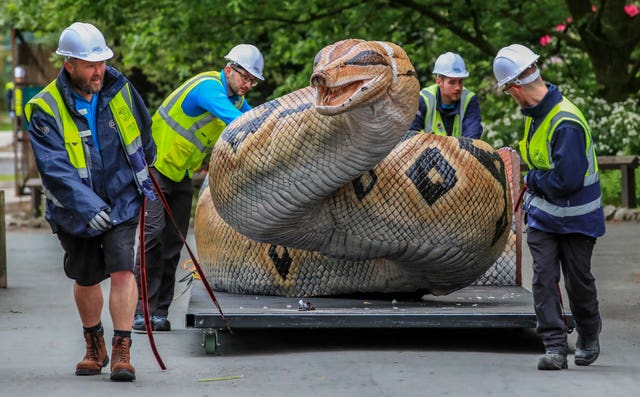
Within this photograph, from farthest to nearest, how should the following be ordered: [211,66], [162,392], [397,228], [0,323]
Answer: [211,66], [0,323], [397,228], [162,392]

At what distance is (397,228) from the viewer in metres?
8.56

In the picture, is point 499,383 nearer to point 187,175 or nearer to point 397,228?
point 397,228

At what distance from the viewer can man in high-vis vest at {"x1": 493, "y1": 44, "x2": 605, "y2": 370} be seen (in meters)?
7.77

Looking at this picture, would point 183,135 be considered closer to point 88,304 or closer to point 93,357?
point 88,304

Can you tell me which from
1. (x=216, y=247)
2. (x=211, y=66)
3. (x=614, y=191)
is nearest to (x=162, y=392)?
(x=216, y=247)

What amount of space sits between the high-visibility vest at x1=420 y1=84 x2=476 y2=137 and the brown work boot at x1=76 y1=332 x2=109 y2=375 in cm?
381

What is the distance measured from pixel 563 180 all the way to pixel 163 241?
3357 millimetres

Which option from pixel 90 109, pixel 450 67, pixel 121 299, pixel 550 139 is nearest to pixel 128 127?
pixel 90 109

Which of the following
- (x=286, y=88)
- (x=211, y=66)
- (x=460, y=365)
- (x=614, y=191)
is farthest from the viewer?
(x=211, y=66)

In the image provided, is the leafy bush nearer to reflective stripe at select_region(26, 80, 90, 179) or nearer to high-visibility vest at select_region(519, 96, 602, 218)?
high-visibility vest at select_region(519, 96, 602, 218)

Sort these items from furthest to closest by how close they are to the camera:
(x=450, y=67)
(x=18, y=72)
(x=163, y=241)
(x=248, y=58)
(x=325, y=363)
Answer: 1. (x=18, y=72)
2. (x=450, y=67)
3. (x=163, y=241)
4. (x=248, y=58)
5. (x=325, y=363)

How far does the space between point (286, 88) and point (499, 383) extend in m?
14.8

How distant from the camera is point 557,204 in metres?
7.86

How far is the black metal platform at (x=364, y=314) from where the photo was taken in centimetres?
833
